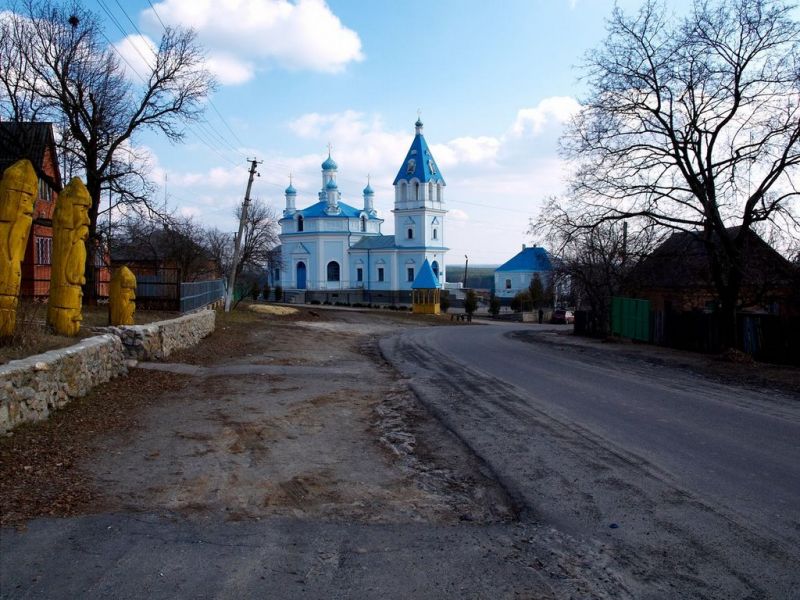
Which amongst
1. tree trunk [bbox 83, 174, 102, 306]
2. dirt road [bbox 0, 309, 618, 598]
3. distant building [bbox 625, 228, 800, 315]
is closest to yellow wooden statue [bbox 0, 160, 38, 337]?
dirt road [bbox 0, 309, 618, 598]

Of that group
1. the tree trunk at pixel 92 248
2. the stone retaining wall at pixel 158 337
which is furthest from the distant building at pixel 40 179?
the stone retaining wall at pixel 158 337

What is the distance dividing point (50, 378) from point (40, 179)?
85.4ft

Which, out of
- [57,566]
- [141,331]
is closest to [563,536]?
[57,566]

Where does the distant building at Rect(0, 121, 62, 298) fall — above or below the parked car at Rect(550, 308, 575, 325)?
above

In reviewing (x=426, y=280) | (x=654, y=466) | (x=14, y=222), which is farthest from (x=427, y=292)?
(x=654, y=466)

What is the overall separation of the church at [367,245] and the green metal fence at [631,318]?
54261 mm

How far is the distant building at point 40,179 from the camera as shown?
82.9ft

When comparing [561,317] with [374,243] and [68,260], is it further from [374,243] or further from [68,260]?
[68,260]

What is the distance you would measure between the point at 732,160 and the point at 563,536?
60.8ft

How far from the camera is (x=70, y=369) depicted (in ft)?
33.5

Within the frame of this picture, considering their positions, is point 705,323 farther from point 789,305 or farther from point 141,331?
point 141,331

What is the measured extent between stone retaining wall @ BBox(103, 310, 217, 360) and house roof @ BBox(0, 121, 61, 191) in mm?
8559

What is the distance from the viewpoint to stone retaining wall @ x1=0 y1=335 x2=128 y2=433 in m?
8.09

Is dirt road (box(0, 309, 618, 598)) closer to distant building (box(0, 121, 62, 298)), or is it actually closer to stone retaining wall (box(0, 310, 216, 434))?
stone retaining wall (box(0, 310, 216, 434))
